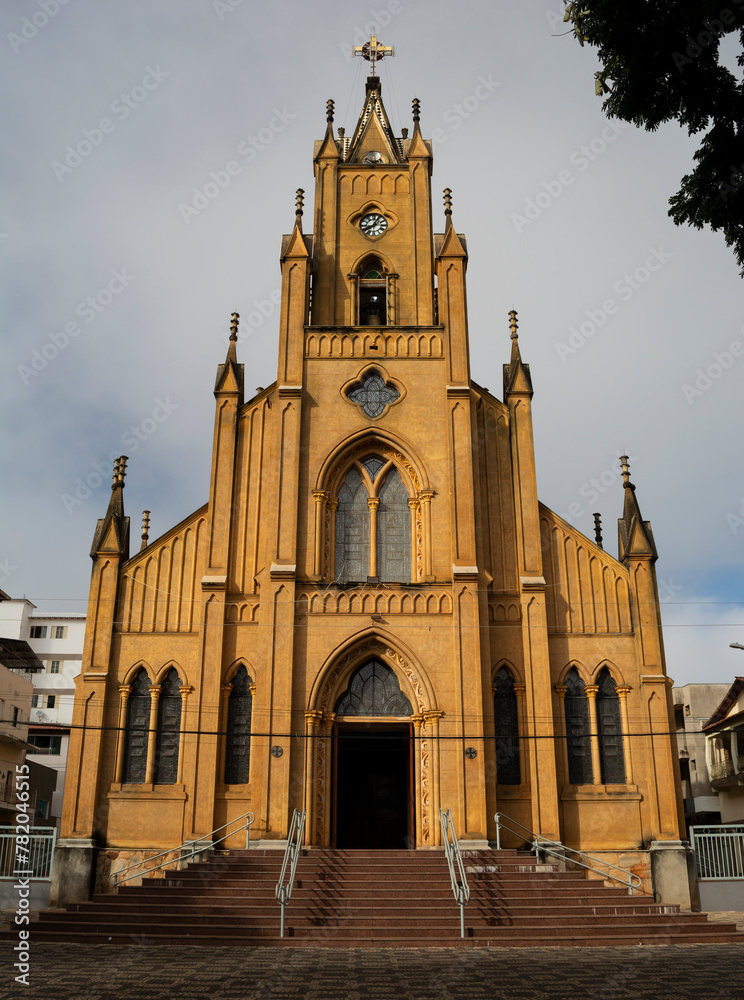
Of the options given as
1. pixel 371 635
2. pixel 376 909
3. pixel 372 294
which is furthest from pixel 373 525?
pixel 376 909

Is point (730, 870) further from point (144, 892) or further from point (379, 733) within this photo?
point (144, 892)

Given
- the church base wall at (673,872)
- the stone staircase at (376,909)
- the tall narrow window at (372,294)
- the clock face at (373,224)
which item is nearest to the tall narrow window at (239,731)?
the stone staircase at (376,909)

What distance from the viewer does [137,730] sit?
22.9 metres

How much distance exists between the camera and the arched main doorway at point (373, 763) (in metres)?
22.9

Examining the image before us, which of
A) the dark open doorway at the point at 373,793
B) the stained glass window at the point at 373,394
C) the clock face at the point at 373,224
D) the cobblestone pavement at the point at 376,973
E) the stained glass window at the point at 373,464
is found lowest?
the cobblestone pavement at the point at 376,973

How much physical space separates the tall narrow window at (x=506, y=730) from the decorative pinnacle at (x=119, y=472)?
1084 cm

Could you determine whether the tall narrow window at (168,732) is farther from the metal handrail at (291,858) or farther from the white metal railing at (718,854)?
the white metal railing at (718,854)

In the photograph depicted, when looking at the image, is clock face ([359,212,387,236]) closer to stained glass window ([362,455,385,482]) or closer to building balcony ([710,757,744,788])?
stained glass window ([362,455,385,482])

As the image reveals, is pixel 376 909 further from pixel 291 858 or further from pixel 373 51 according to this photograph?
pixel 373 51

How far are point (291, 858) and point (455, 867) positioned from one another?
3.38m

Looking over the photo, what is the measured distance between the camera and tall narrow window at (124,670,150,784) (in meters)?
22.5

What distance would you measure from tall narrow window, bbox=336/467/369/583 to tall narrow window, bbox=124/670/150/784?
5.46m

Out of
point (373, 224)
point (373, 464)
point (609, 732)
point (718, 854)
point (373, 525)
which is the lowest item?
point (718, 854)

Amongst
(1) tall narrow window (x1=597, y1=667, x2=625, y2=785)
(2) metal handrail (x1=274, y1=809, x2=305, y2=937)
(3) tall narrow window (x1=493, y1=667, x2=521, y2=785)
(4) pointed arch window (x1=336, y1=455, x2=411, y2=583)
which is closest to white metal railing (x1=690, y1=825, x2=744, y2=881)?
(1) tall narrow window (x1=597, y1=667, x2=625, y2=785)
